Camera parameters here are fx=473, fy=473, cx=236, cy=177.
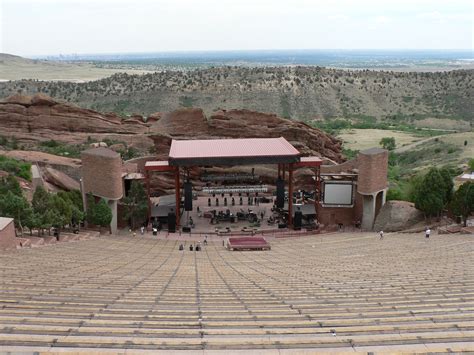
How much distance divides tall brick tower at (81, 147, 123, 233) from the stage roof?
430 centimetres

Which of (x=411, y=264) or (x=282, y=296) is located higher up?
(x=282, y=296)

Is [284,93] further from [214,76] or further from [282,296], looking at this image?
[282,296]

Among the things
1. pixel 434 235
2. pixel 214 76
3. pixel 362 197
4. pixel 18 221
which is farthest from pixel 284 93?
pixel 18 221

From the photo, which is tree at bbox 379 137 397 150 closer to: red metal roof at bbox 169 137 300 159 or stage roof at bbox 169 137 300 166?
red metal roof at bbox 169 137 300 159

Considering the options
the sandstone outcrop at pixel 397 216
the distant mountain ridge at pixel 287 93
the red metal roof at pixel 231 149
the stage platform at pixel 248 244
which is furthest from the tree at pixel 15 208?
the distant mountain ridge at pixel 287 93

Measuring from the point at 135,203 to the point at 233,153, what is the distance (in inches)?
346

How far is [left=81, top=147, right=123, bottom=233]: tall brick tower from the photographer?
34.8 metres

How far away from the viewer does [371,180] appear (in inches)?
1474

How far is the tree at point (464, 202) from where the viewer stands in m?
31.3

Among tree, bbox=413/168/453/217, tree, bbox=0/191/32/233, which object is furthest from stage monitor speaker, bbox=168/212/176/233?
tree, bbox=413/168/453/217

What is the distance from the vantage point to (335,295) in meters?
12.6

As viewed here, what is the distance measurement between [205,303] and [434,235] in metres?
22.7

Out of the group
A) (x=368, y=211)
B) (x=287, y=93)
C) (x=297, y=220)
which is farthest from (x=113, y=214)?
(x=287, y=93)

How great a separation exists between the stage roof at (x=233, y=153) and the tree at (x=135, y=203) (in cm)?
350
